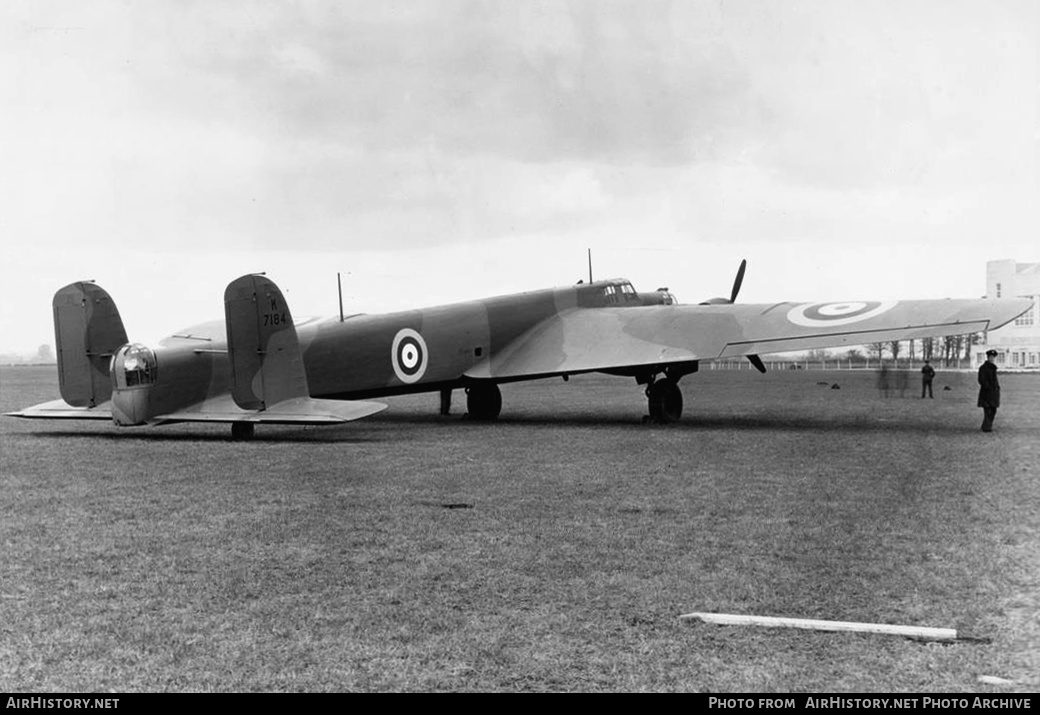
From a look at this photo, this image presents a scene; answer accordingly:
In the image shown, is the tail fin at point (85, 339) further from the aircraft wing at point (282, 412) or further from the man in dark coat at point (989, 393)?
the man in dark coat at point (989, 393)

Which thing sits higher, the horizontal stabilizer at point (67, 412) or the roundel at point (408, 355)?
the roundel at point (408, 355)

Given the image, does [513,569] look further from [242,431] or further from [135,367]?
[135,367]

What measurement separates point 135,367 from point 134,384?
252mm

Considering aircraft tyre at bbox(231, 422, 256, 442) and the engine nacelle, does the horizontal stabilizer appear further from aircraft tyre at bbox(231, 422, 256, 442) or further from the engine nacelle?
aircraft tyre at bbox(231, 422, 256, 442)

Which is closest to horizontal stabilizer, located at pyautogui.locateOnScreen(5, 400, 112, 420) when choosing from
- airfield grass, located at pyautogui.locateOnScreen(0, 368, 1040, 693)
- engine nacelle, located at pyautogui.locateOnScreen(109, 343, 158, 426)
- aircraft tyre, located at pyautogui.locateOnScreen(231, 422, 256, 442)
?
engine nacelle, located at pyautogui.locateOnScreen(109, 343, 158, 426)

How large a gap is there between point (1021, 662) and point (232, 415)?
1228cm

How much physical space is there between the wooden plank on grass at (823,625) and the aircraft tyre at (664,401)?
13.8m

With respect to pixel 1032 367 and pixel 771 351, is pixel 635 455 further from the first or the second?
pixel 1032 367

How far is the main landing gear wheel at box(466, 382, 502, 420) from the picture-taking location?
20750mm

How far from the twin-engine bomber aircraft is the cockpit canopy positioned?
2 centimetres

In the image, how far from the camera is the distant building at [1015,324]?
45.5 m

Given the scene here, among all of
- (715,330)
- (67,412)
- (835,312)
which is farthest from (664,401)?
(67,412)

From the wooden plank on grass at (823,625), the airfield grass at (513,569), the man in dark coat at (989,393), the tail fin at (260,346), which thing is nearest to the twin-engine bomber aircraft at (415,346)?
the tail fin at (260,346)
